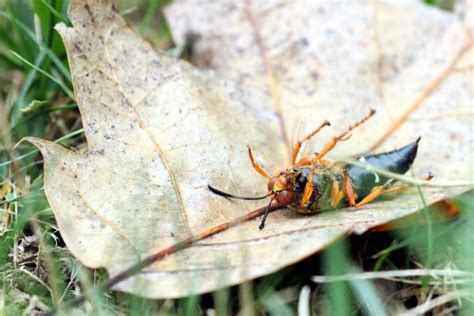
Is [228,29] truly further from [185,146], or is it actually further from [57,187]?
[57,187]

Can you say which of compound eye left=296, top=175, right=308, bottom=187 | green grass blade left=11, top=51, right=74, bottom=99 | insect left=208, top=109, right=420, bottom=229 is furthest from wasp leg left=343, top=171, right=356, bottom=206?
green grass blade left=11, top=51, right=74, bottom=99

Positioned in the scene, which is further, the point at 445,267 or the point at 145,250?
the point at 445,267

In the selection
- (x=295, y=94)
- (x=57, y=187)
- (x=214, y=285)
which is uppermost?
(x=295, y=94)

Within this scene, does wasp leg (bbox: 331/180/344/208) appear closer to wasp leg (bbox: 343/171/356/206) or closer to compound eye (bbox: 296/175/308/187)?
wasp leg (bbox: 343/171/356/206)

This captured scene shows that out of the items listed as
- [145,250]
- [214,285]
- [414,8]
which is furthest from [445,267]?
[414,8]

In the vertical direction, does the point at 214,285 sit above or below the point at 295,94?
below

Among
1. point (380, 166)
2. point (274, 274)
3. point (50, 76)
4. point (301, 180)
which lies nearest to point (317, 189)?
point (301, 180)

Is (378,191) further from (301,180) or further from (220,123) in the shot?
(220,123)
